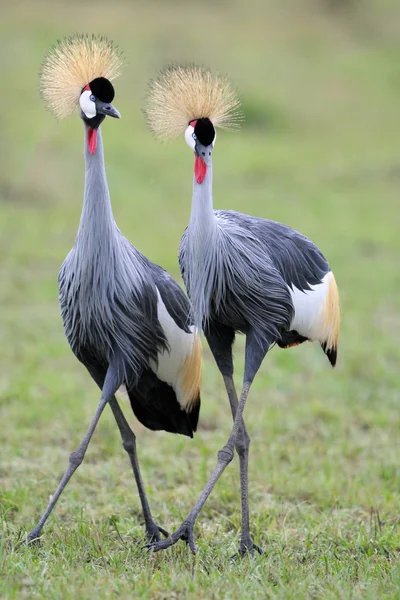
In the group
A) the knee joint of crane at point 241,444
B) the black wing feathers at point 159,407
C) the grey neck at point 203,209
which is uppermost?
the grey neck at point 203,209

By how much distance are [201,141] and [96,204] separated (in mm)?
424

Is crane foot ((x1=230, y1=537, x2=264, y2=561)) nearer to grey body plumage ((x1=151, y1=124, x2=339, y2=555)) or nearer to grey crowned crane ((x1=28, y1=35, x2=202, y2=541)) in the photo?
grey body plumage ((x1=151, y1=124, x2=339, y2=555))

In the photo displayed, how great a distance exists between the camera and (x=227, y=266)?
3297 millimetres

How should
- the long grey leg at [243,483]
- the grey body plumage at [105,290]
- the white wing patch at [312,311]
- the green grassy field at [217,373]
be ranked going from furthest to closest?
the white wing patch at [312,311], the long grey leg at [243,483], the grey body plumage at [105,290], the green grassy field at [217,373]

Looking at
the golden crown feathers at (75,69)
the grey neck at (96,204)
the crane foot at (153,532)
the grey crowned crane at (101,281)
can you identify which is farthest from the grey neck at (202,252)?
the crane foot at (153,532)

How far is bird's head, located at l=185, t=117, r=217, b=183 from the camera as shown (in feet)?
10.6

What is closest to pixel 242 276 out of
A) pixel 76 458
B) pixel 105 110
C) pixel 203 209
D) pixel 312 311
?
pixel 203 209

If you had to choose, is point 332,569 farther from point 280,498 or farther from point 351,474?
point 351,474

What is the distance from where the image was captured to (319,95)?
64.7ft

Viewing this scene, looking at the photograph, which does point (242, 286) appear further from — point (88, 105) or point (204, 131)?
point (88, 105)

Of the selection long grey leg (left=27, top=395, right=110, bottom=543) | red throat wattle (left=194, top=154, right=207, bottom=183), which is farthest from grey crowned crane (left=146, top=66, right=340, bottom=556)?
long grey leg (left=27, top=395, right=110, bottom=543)

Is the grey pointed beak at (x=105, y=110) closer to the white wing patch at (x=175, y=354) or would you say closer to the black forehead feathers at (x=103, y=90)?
the black forehead feathers at (x=103, y=90)

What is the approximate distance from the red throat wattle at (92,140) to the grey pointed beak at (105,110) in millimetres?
67

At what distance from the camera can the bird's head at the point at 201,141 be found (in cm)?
322
